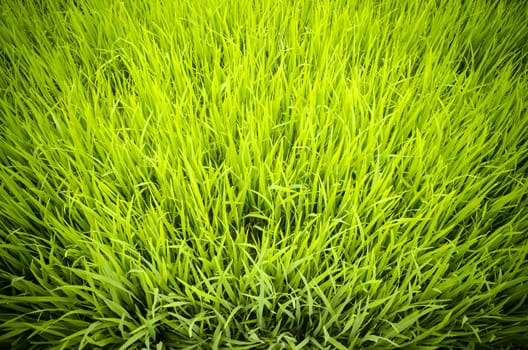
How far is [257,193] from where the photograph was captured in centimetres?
69

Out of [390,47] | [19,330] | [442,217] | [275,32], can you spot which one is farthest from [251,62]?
[19,330]

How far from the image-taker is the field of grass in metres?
0.64

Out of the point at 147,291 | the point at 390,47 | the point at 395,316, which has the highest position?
the point at 390,47

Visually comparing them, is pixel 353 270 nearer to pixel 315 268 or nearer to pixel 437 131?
pixel 315 268

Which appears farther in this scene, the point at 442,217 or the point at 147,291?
the point at 442,217

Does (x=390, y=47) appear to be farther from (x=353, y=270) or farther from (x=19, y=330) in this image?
(x=19, y=330)

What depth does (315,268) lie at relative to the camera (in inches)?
26.6

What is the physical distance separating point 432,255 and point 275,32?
2.42ft

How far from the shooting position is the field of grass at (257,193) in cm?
64

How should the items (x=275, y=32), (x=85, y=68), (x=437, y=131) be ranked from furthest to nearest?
(x=275, y=32) → (x=85, y=68) → (x=437, y=131)

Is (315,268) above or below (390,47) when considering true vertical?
below

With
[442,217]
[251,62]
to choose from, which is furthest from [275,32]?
[442,217]

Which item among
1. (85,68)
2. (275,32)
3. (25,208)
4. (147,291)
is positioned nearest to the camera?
(147,291)

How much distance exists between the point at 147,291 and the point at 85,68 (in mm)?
668
